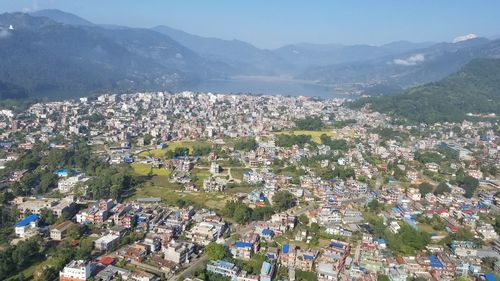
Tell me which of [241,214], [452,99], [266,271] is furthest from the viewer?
[452,99]

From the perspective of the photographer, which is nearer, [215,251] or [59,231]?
[215,251]

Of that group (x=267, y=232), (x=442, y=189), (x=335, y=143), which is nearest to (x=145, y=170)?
(x=267, y=232)

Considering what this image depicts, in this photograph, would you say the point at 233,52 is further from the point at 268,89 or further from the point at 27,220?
the point at 27,220

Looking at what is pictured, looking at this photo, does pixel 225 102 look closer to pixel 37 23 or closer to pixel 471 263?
pixel 471 263

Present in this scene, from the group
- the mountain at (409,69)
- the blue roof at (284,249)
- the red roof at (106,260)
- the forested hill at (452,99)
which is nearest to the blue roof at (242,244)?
the blue roof at (284,249)

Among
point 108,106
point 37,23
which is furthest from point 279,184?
point 37,23

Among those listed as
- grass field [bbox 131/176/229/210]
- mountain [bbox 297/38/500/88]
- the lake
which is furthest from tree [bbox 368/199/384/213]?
mountain [bbox 297/38/500/88]
